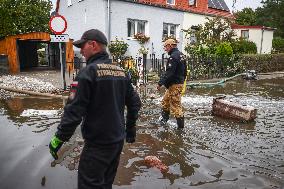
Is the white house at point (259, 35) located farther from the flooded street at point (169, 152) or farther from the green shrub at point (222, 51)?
the flooded street at point (169, 152)

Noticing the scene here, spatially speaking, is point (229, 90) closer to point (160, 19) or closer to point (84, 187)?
point (160, 19)

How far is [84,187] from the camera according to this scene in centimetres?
320

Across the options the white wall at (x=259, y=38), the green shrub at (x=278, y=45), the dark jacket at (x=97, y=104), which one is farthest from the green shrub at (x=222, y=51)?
the green shrub at (x=278, y=45)

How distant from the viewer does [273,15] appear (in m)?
52.2

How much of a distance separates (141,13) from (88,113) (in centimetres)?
1913

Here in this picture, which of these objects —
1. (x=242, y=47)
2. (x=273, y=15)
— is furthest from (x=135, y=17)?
(x=273, y=15)

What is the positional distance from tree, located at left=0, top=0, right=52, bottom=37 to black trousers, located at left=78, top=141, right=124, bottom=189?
74.2 ft

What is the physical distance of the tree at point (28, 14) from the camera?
2828cm

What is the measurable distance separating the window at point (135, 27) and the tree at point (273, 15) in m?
35.5

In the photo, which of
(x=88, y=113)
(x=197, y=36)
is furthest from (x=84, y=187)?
(x=197, y=36)

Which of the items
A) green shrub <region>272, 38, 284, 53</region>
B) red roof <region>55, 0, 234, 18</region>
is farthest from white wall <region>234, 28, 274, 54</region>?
green shrub <region>272, 38, 284, 53</region>

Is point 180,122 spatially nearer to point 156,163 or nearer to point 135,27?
point 156,163

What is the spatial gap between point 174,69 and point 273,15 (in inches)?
2006

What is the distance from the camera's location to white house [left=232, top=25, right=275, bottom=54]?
30.5 m
